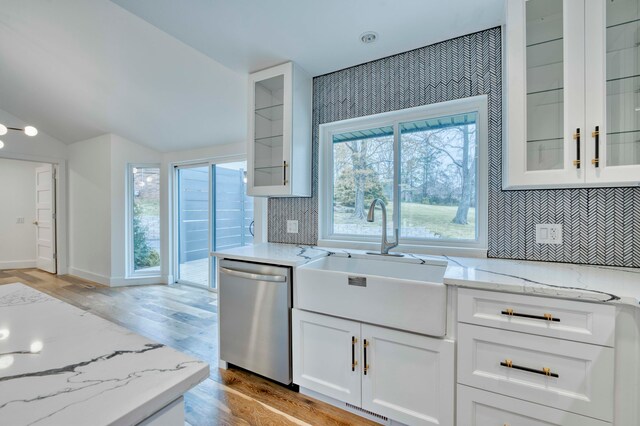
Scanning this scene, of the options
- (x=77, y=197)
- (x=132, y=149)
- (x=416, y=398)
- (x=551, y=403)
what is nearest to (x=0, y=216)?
(x=77, y=197)

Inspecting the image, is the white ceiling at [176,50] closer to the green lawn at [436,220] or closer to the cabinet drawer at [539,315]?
the green lawn at [436,220]

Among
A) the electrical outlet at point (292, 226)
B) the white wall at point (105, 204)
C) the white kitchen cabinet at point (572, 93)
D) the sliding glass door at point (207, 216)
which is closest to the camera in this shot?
the white kitchen cabinet at point (572, 93)

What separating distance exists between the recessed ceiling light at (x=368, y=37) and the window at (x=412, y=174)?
0.54m

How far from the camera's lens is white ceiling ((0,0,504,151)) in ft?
5.72

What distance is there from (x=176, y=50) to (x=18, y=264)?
20.2ft

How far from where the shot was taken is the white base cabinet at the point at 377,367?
1.38 m

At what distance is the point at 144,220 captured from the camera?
4.57 m

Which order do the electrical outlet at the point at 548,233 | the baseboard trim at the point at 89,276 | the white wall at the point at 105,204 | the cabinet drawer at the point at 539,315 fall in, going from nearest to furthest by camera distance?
the cabinet drawer at the point at 539,315 → the electrical outlet at the point at 548,233 → the white wall at the point at 105,204 → the baseboard trim at the point at 89,276

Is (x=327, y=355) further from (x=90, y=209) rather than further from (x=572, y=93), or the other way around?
(x=90, y=209)

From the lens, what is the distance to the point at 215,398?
71.8 inches

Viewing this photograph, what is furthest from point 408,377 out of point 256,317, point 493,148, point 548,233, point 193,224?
point 193,224

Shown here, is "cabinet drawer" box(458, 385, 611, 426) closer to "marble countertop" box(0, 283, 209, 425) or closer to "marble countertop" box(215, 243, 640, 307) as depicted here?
"marble countertop" box(215, 243, 640, 307)

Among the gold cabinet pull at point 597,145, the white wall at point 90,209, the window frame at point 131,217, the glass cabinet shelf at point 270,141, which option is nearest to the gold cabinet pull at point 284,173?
the glass cabinet shelf at point 270,141

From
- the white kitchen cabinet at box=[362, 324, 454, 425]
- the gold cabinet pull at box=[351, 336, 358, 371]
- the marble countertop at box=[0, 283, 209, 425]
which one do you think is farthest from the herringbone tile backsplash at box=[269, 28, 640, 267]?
the marble countertop at box=[0, 283, 209, 425]
